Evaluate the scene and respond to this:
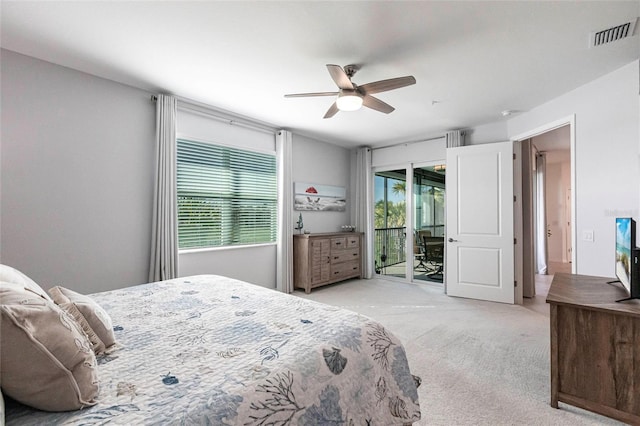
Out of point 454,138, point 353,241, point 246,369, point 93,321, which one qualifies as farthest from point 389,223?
point 93,321

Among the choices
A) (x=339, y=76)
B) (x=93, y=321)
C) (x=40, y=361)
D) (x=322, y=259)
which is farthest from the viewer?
(x=322, y=259)

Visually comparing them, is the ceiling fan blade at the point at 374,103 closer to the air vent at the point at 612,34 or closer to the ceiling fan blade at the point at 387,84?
the ceiling fan blade at the point at 387,84

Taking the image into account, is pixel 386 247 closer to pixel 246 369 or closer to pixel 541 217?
pixel 541 217

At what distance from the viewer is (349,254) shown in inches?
211

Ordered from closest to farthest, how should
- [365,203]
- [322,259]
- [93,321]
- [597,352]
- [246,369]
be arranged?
[246,369], [93,321], [597,352], [322,259], [365,203]

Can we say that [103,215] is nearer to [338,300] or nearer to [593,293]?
[338,300]

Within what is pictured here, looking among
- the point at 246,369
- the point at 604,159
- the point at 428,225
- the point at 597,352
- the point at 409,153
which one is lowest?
the point at 597,352

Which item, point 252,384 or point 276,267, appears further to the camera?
point 276,267

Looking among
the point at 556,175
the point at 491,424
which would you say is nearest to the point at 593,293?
the point at 491,424

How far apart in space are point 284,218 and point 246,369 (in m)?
3.55

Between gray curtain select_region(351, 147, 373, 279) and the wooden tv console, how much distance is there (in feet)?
12.4

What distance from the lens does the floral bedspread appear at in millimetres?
876

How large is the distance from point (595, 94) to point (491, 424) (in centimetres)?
320

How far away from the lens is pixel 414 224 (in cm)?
527
